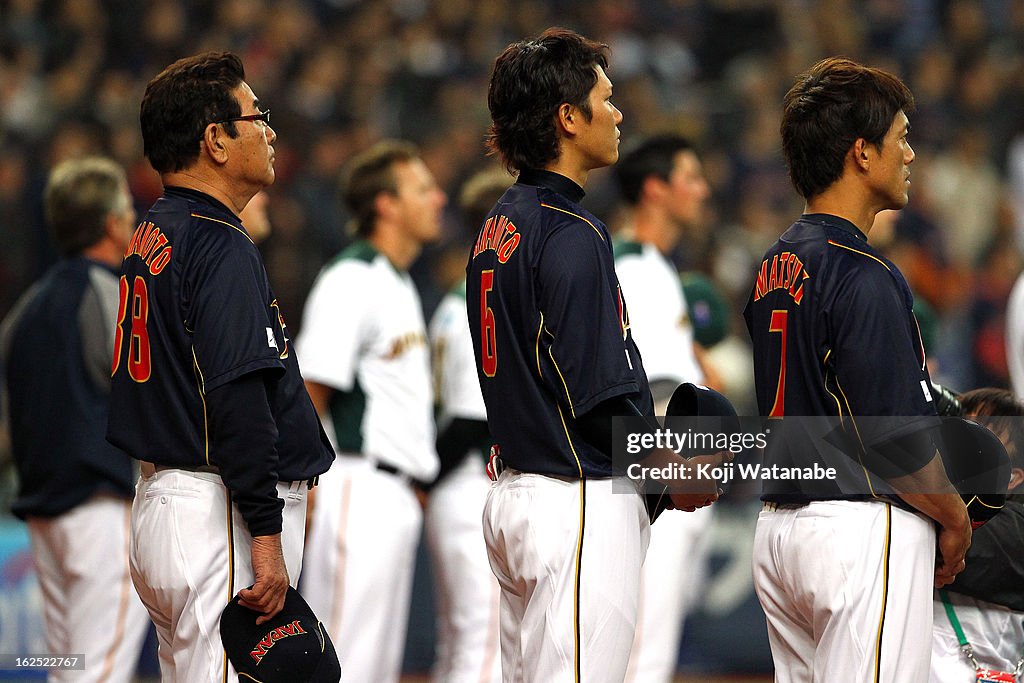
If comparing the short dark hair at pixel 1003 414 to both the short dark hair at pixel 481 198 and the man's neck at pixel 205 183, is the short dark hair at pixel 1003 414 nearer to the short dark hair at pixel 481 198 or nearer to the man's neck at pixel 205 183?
the man's neck at pixel 205 183

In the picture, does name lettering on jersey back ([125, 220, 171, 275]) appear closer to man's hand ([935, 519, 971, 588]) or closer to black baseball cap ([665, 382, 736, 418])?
black baseball cap ([665, 382, 736, 418])

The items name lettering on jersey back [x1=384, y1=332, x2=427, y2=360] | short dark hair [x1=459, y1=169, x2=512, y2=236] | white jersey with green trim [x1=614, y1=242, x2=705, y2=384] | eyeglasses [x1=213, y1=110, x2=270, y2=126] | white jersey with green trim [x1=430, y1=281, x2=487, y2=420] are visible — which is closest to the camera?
eyeglasses [x1=213, y1=110, x2=270, y2=126]

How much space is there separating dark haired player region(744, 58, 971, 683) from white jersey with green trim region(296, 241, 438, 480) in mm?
2363

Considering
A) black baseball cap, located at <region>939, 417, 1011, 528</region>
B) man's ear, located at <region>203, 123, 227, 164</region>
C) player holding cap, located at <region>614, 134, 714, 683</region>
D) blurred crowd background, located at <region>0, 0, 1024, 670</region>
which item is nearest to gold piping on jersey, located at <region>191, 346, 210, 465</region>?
man's ear, located at <region>203, 123, 227, 164</region>

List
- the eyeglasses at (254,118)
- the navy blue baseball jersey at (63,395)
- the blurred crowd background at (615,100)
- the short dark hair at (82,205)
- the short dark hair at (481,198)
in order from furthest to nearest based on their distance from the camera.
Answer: the blurred crowd background at (615,100)
the short dark hair at (481,198)
the short dark hair at (82,205)
the navy blue baseball jersey at (63,395)
the eyeglasses at (254,118)

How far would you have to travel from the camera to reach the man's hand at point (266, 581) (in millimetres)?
3299

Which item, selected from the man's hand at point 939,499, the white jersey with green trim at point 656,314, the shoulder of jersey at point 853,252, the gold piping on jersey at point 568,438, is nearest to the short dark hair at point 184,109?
the gold piping on jersey at point 568,438

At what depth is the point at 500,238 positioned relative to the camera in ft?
11.3

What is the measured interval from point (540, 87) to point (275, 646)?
62.1 inches

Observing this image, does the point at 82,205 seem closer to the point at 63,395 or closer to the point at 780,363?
the point at 63,395

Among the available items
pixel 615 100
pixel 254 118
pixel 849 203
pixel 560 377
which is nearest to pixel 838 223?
pixel 849 203

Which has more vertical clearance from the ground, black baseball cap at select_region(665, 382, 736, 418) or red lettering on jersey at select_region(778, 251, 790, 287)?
red lettering on jersey at select_region(778, 251, 790, 287)

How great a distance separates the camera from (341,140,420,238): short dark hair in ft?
19.2

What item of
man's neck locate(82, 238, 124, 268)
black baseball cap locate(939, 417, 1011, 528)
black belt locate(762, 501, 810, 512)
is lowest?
black belt locate(762, 501, 810, 512)
